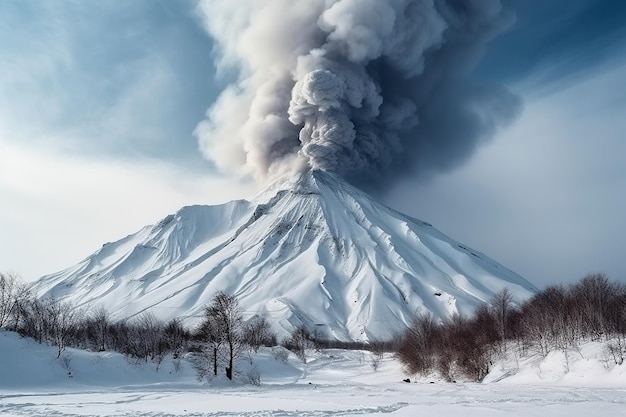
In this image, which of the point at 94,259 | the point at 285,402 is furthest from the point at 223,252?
the point at 285,402

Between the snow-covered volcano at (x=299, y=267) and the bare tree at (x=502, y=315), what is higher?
the snow-covered volcano at (x=299, y=267)

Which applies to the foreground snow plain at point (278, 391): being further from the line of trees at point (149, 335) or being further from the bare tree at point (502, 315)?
the bare tree at point (502, 315)

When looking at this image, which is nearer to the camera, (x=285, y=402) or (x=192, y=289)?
(x=285, y=402)

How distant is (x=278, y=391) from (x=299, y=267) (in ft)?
345

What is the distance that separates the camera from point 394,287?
115688 millimetres

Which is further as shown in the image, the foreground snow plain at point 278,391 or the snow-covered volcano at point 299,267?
the snow-covered volcano at point 299,267

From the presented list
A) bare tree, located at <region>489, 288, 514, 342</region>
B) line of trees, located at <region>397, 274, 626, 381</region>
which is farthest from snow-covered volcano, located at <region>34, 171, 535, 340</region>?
line of trees, located at <region>397, 274, 626, 381</region>

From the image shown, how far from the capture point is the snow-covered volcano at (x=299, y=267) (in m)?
106

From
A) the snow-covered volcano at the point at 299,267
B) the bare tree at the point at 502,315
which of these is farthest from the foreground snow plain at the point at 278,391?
the snow-covered volcano at the point at 299,267

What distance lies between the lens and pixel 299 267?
13000 centimetres

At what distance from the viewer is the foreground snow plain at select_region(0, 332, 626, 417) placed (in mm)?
15305

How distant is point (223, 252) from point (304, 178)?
3319 centimetres

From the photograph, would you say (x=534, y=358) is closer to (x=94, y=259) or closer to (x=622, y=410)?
(x=622, y=410)

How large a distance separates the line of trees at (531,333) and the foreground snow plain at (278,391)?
6.01 feet
